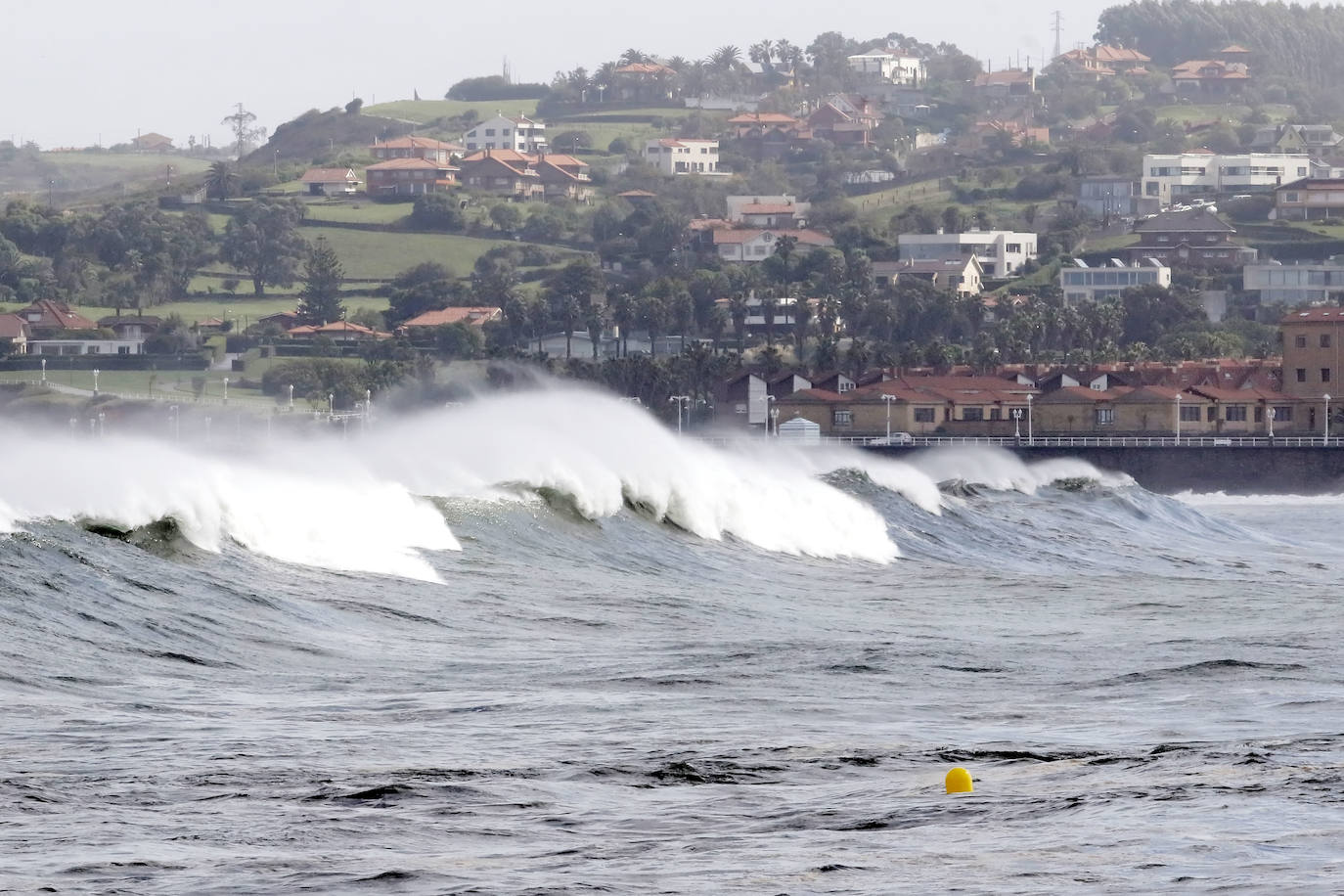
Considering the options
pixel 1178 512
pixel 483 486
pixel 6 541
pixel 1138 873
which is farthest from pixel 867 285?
pixel 1138 873

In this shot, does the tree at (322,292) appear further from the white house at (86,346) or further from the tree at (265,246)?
the white house at (86,346)

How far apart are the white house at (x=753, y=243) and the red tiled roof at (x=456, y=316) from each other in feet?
110

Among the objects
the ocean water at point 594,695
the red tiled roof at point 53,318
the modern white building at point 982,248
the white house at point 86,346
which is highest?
the ocean water at point 594,695

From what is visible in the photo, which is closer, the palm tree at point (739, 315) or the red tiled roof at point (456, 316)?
the red tiled roof at point (456, 316)

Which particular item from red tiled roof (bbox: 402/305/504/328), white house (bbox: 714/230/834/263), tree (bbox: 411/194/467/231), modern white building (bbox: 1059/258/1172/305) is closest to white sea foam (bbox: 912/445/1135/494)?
red tiled roof (bbox: 402/305/504/328)

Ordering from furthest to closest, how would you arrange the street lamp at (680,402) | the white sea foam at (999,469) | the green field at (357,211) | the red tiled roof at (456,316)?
the green field at (357,211), the red tiled roof at (456,316), the street lamp at (680,402), the white sea foam at (999,469)

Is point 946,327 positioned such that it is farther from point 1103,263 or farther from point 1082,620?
point 1082,620

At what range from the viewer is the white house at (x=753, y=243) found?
607 feet

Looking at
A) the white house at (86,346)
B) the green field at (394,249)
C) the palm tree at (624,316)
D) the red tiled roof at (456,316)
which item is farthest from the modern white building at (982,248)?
the white house at (86,346)

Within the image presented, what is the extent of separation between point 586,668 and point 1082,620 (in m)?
8.04

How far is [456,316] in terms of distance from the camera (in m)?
150

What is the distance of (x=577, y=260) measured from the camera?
175m

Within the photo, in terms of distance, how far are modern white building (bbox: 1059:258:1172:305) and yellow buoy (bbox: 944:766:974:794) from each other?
145833mm

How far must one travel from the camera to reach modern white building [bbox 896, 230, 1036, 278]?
561 feet
